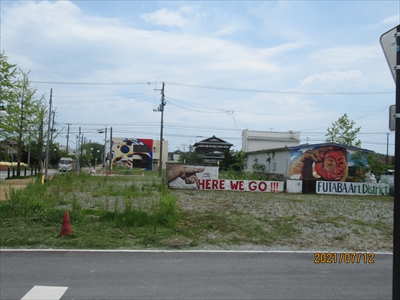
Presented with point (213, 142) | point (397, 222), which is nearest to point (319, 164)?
point (397, 222)

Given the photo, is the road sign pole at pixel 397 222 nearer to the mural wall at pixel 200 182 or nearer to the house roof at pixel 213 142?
the mural wall at pixel 200 182

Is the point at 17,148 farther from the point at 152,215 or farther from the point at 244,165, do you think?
the point at 244,165

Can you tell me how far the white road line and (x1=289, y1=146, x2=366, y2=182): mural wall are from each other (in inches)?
1290

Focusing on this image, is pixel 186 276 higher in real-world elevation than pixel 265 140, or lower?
lower

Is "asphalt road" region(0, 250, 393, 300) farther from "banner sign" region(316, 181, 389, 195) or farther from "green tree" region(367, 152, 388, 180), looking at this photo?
"green tree" region(367, 152, 388, 180)

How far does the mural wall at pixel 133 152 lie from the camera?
279 feet

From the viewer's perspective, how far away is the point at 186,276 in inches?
276

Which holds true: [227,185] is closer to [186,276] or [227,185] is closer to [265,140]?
[186,276]

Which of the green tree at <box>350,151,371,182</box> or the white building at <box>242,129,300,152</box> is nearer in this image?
the green tree at <box>350,151,371,182</box>

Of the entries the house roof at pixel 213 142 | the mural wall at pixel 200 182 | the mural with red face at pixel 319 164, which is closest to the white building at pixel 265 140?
the house roof at pixel 213 142

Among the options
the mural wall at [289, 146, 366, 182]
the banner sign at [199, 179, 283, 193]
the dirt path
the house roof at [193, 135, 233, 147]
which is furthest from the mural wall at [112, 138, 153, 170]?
the dirt path
